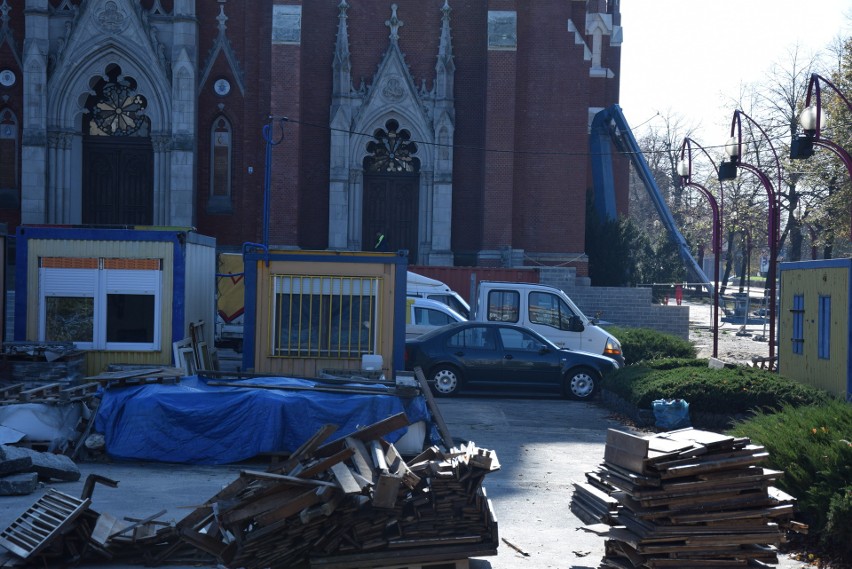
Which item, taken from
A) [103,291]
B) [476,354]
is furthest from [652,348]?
[103,291]

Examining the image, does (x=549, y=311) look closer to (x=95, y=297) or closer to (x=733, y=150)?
(x=733, y=150)

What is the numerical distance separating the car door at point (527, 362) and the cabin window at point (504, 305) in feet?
8.41

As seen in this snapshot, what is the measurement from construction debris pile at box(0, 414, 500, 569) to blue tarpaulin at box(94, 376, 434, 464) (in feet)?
12.3

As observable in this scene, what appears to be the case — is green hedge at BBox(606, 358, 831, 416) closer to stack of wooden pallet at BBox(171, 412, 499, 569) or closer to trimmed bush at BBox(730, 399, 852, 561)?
trimmed bush at BBox(730, 399, 852, 561)

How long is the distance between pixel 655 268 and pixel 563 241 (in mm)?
14067

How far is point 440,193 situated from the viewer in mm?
33094

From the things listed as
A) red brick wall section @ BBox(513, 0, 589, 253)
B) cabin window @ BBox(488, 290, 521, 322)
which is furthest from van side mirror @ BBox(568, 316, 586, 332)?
red brick wall section @ BBox(513, 0, 589, 253)

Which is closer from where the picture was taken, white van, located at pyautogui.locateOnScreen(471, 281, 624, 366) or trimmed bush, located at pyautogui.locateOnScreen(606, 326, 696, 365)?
white van, located at pyautogui.locateOnScreen(471, 281, 624, 366)

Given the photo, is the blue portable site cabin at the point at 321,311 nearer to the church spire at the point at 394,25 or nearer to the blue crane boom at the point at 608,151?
the church spire at the point at 394,25

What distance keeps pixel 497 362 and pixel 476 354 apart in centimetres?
41

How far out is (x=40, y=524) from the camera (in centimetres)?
781

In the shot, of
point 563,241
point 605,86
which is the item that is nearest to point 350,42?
point 563,241

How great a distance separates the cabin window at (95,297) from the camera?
14.8 metres

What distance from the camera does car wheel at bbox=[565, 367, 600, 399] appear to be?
18.8 meters
